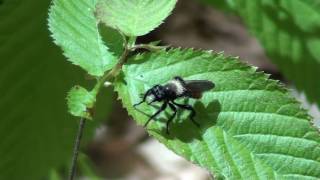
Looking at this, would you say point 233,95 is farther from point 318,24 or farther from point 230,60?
point 318,24

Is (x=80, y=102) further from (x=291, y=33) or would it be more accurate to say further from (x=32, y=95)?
(x=291, y=33)

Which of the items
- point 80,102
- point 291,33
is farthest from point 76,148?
point 291,33

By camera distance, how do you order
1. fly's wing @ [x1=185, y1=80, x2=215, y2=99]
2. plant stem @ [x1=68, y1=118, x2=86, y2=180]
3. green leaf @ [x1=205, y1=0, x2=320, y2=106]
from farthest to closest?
green leaf @ [x1=205, y1=0, x2=320, y2=106] < fly's wing @ [x1=185, y1=80, x2=215, y2=99] < plant stem @ [x1=68, y1=118, x2=86, y2=180]

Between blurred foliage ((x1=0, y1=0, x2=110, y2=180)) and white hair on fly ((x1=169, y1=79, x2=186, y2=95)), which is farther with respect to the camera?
blurred foliage ((x1=0, y1=0, x2=110, y2=180))

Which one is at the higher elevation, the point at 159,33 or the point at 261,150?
the point at 159,33

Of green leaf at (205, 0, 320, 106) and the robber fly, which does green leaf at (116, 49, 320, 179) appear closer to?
the robber fly

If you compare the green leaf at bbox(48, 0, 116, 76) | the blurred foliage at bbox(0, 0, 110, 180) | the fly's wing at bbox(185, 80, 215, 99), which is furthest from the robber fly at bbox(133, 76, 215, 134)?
the blurred foliage at bbox(0, 0, 110, 180)

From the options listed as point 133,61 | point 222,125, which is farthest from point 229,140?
point 133,61

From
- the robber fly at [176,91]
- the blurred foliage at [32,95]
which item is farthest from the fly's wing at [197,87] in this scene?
the blurred foliage at [32,95]
